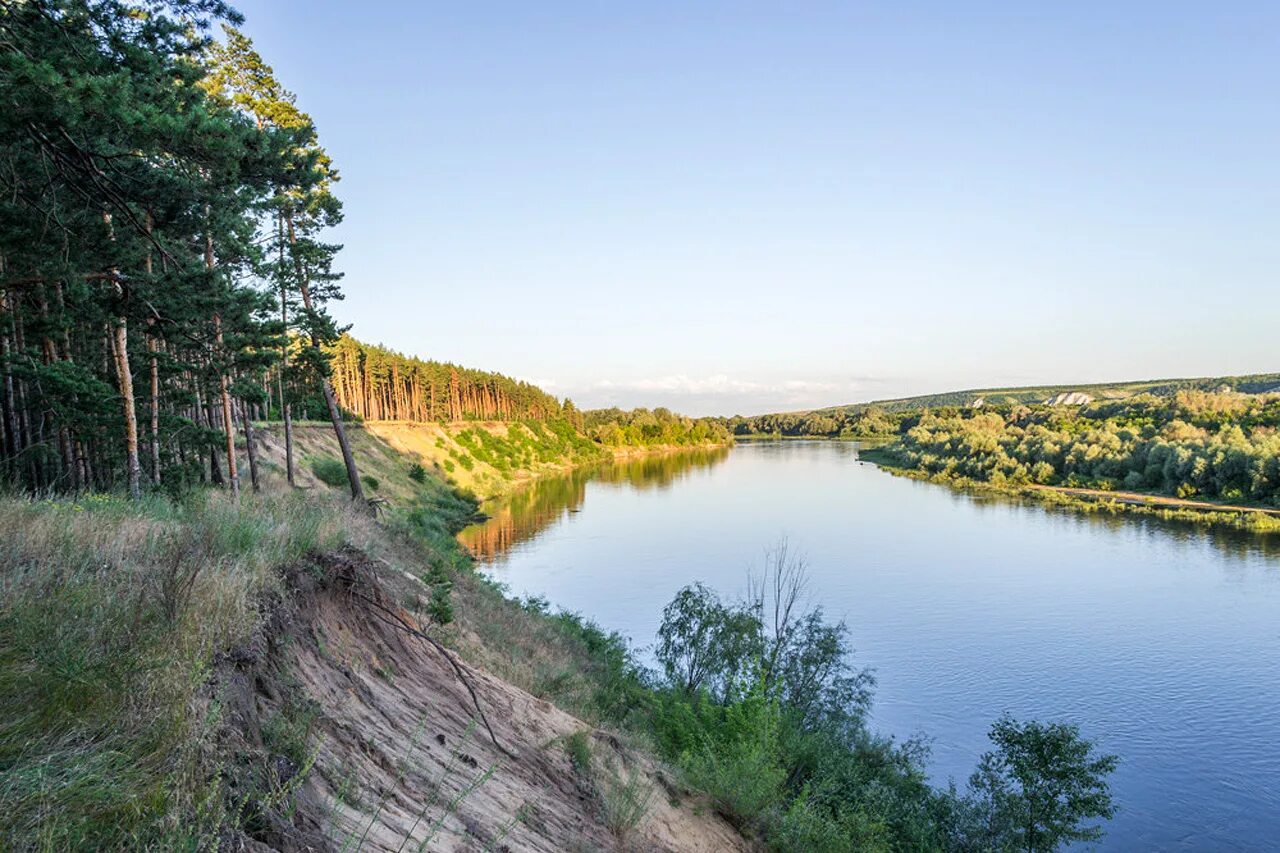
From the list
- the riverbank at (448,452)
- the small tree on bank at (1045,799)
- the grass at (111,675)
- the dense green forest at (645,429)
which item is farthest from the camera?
the dense green forest at (645,429)

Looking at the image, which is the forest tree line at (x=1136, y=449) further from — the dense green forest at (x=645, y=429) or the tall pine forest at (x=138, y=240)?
the tall pine forest at (x=138, y=240)

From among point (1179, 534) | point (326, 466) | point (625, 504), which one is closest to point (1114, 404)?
point (1179, 534)

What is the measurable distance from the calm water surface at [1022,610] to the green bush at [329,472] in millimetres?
9052

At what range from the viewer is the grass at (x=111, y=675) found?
2826 millimetres

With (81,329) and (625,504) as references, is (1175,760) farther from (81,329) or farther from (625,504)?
(625,504)

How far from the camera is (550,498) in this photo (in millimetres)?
70750

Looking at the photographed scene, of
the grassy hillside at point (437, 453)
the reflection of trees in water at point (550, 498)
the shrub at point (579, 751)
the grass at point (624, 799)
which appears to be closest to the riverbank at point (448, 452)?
the grassy hillside at point (437, 453)

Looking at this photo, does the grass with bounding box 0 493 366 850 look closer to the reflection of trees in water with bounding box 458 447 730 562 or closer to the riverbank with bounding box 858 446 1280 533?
the reflection of trees in water with bounding box 458 447 730 562

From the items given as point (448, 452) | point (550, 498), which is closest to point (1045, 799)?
point (550, 498)

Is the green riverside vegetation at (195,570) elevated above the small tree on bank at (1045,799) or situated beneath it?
elevated above

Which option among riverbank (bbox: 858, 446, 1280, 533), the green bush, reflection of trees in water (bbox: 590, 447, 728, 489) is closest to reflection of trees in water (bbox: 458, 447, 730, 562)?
reflection of trees in water (bbox: 590, 447, 728, 489)

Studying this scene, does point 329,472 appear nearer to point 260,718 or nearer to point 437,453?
point 437,453

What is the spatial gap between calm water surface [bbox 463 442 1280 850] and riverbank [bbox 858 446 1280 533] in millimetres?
3947

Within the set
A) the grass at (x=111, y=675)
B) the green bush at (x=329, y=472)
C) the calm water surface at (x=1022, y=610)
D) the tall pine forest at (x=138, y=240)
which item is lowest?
the calm water surface at (x=1022, y=610)
